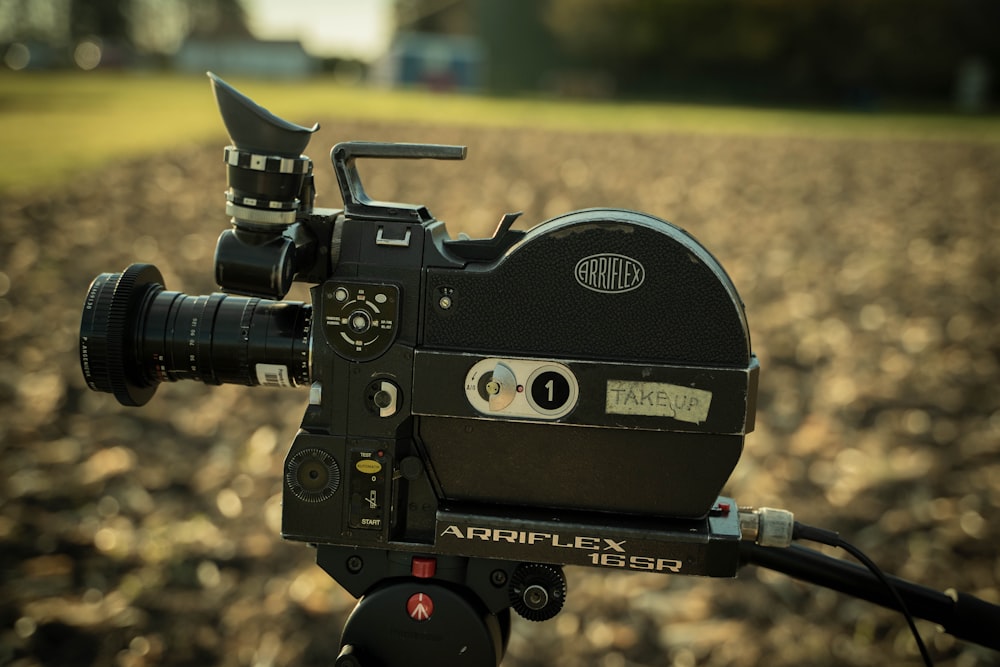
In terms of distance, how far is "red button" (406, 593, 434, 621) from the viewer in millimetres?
1747

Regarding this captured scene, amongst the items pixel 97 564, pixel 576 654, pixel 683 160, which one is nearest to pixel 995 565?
pixel 576 654

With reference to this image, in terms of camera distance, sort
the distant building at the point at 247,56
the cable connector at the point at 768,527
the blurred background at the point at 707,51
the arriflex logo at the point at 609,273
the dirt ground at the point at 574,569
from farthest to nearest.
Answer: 1. the distant building at the point at 247,56
2. the blurred background at the point at 707,51
3. the dirt ground at the point at 574,569
4. the cable connector at the point at 768,527
5. the arriflex logo at the point at 609,273

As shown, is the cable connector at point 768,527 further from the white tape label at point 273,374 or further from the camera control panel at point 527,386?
the white tape label at point 273,374

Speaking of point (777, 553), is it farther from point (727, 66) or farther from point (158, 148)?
point (727, 66)

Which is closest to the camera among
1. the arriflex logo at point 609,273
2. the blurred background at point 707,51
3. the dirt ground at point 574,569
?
the arriflex logo at point 609,273

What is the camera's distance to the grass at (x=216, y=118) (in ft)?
54.1

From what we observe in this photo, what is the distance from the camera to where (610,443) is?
1.67m

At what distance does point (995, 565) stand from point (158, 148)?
55.2 feet

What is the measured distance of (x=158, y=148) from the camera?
693 inches

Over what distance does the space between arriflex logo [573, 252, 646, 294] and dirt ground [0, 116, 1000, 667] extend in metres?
2.28

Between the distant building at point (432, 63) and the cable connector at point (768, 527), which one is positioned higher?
the distant building at point (432, 63)

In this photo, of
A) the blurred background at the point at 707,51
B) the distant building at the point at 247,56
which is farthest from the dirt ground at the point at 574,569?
the distant building at the point at 247,56

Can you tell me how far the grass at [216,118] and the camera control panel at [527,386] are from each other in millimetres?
Answer: 11764

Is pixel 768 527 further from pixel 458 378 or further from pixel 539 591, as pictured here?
pixel 458 378
